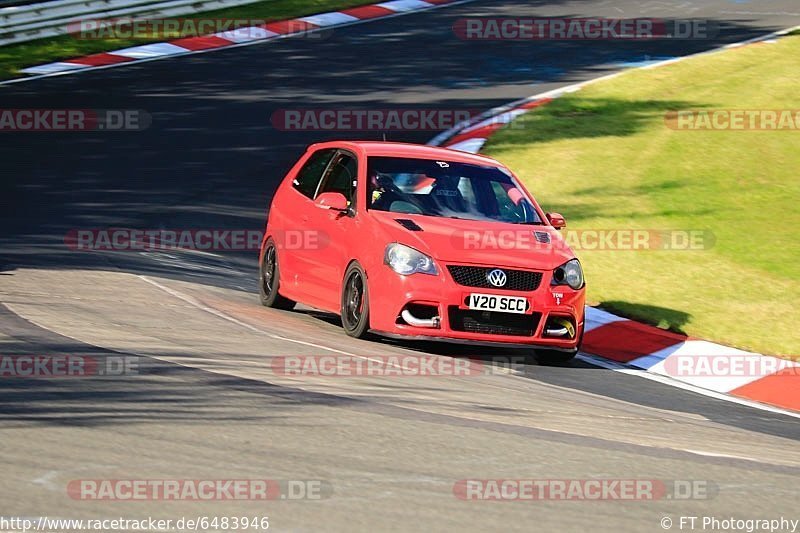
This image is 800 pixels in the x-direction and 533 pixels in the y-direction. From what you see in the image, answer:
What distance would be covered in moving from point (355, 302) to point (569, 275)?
5.05ft

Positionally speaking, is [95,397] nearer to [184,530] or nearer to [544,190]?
[184,530]

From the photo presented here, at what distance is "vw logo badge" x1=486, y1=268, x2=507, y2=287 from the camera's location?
10.1m

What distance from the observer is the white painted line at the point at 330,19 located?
2580cm

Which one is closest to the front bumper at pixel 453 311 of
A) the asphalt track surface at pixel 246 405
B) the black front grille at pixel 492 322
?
the black front grille at pixel 492 322

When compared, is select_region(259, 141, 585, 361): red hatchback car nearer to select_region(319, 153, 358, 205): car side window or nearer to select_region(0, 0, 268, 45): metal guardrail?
select_region(319, 153, 358, 205): car side window

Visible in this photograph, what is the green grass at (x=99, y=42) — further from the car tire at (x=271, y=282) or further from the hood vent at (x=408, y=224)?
the hood vent at (x=408, y=224)

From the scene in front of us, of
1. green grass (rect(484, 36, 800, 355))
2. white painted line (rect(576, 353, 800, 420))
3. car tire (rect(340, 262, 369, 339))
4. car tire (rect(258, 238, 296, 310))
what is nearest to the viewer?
white painted line (rect(576, 353, 800, 420))

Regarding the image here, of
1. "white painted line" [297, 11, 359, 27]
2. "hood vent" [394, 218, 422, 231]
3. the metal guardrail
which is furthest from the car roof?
"white painted line" [297, 11, 359, 27]

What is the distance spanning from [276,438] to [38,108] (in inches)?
519

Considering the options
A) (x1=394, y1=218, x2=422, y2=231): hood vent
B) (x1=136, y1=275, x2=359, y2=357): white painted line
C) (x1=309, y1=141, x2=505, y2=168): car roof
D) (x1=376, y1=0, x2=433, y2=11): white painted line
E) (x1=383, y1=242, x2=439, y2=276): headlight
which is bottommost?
(x1=136, y1=275, x2=359, y2=357): white painted line

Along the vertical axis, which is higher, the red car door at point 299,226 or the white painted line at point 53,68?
the white painted line at point 53,68

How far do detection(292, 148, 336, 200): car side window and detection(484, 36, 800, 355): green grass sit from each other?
2644 mm

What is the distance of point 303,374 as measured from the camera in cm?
846

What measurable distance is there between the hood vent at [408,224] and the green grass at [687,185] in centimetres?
252
